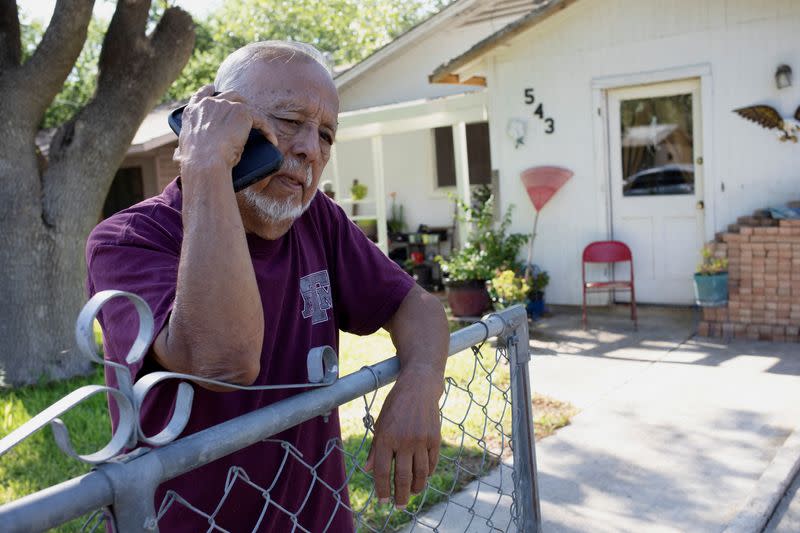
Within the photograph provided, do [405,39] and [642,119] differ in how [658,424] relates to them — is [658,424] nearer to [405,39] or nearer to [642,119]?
[642,119]

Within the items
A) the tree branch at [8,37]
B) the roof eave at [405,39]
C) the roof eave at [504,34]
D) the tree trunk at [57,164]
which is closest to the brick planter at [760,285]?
the roof eave at [504,34]

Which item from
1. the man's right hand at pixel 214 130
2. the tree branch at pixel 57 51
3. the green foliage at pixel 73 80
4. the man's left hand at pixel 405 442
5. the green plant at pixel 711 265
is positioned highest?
the green foliage at pixel 73 80

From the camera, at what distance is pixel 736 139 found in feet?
25.6

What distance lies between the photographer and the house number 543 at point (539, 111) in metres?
8.91

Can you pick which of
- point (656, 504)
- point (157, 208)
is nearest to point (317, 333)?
point (157, 208)

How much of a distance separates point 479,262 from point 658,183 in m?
2.14

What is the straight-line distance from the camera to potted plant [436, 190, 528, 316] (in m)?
8.58

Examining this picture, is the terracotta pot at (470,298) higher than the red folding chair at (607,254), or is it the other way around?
the red folding chair at (607,254)

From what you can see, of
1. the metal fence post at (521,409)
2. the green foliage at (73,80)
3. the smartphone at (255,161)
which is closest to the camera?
the smartphone at (255,161)

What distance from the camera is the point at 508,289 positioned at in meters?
7.99

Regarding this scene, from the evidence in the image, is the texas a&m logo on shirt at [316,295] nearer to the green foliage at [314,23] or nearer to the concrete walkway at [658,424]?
the concrete walkway at [658,424]

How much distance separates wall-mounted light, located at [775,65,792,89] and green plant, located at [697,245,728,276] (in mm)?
1675

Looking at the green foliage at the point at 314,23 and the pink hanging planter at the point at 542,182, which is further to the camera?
the green foliage at the point at 314,23

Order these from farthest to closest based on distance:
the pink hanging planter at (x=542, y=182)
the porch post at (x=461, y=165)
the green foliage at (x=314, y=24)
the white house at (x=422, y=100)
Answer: the green foliage at (x=314, y=24) → the white house at (x=422, y=100) → the porch post at (x=461, y=165) → the pink hanging planter at (x=542, y=182)
